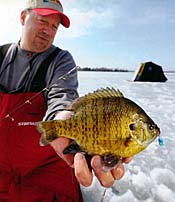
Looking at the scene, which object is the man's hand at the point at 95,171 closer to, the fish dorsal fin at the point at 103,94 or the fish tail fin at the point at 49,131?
the fish tail fin at the point at 49,131

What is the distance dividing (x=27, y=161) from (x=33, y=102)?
19.2 inches

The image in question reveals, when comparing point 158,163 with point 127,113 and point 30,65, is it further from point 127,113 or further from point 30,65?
point 127,113

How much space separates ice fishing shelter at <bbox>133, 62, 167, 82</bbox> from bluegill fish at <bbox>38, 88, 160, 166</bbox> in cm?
2150

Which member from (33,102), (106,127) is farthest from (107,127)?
(33,102)

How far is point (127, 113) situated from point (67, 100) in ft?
2.59

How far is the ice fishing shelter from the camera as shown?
22.9m

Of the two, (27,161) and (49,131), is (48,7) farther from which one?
(49,131)

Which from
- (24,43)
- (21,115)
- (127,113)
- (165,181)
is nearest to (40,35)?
(24,43)

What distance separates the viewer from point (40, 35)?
264 centimetres

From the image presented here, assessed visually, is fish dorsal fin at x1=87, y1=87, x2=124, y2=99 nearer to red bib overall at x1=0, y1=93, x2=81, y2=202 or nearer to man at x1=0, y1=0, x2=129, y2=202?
man at x1=0, y1=0, x2=129, y2=202

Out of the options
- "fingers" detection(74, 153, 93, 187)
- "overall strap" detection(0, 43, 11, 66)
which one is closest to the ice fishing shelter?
"overall strap" detection(0, 43, 11, 66)

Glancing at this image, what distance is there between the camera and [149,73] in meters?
23.0

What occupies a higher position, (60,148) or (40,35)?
(40,35)

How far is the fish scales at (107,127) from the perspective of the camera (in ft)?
4.56
